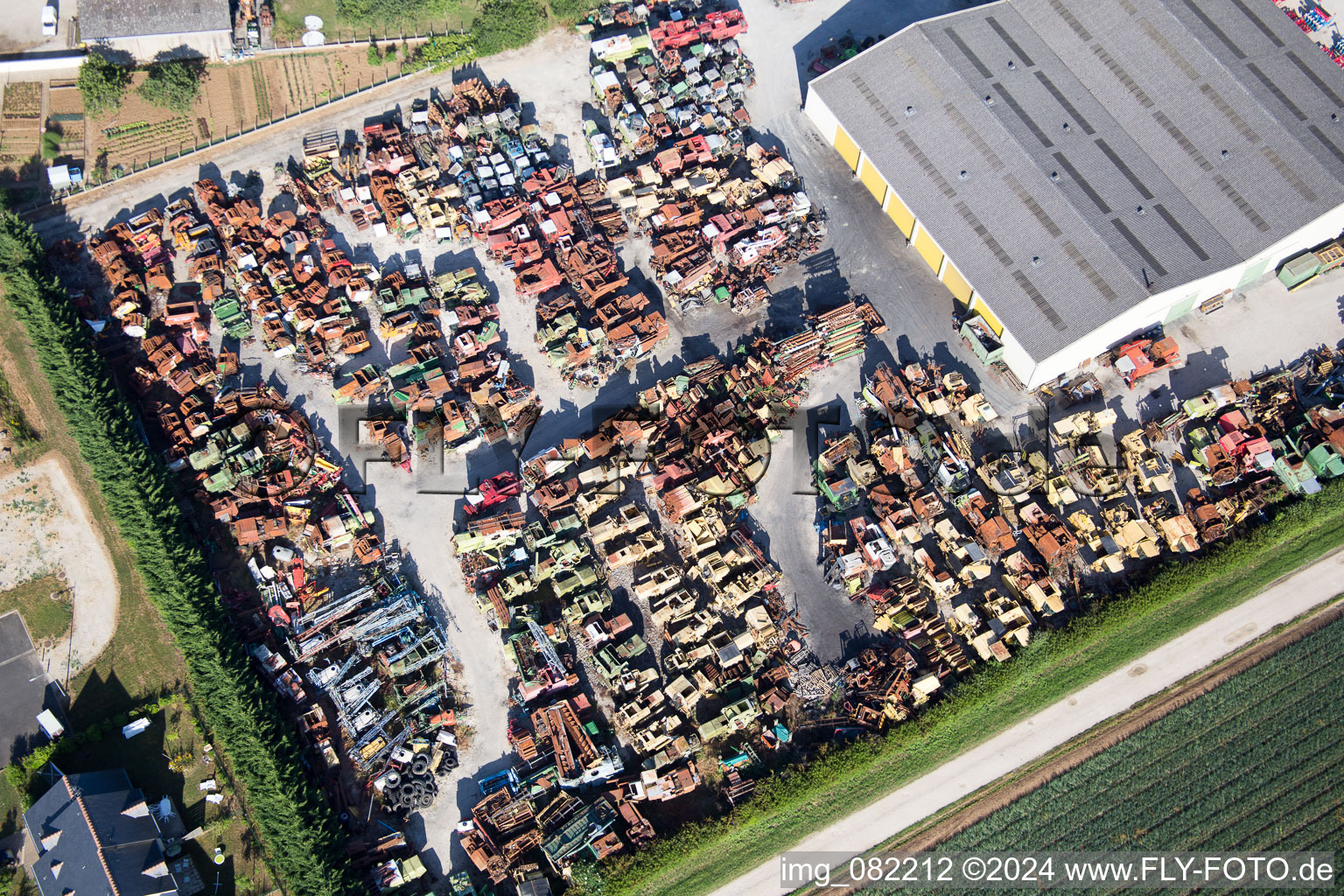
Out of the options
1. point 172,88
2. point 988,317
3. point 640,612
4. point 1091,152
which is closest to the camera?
point 640,612

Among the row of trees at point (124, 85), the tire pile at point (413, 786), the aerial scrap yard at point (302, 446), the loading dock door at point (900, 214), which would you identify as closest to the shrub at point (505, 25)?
the aerial scrap yard at point (302, 446)

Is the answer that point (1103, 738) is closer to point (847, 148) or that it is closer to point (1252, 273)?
point (1252, 273)

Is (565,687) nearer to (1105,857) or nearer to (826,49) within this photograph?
(1105,857)

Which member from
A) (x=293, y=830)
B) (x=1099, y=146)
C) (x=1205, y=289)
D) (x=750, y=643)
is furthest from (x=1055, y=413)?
(x=293, y=830)

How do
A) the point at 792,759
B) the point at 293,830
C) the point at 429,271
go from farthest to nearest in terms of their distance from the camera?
the point at 429,271, the point at 792,759, the point at 293,830

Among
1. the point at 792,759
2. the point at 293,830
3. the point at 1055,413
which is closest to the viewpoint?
the point at 293,830

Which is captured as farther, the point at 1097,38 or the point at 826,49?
the point at 826,49

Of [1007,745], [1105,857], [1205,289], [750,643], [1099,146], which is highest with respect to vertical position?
[1099,146]

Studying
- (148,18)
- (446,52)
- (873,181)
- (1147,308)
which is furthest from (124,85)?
(1147,308)
